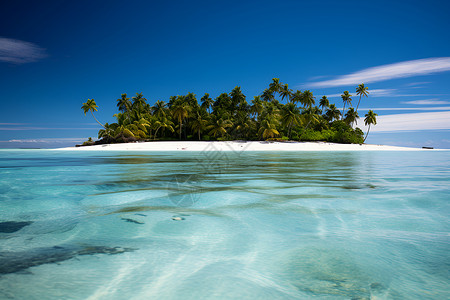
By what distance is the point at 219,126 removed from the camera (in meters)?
59.9

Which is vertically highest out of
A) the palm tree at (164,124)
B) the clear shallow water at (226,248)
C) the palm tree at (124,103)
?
the palm tree at (124,103)

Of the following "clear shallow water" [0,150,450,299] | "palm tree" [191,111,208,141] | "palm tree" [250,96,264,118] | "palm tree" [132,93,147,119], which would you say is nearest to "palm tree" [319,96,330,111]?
"palm tree" [250,96,264,118]

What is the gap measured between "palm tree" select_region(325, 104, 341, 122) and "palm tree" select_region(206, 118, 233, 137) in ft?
105

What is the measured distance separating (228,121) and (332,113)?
3254 centimetres

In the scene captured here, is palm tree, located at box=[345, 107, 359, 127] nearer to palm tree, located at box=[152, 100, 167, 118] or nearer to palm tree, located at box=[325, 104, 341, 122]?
palm tree, located at box=[325, 104, 341, 122]

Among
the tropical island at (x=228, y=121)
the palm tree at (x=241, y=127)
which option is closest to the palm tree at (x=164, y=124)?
the tropical island at (x=228, y=121)

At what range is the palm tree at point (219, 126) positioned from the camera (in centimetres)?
5969

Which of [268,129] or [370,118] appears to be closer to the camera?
[268,129]

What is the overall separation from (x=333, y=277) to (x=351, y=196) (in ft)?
14.7

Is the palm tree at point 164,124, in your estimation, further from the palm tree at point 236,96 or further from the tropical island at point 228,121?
the palm tree at point 236,96

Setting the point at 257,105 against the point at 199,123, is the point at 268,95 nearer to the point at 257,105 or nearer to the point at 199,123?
the point at 257,105

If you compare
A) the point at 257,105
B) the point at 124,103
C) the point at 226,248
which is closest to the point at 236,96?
the point at 257,105

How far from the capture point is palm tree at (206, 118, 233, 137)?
5969cm

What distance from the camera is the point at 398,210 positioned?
555 cm
